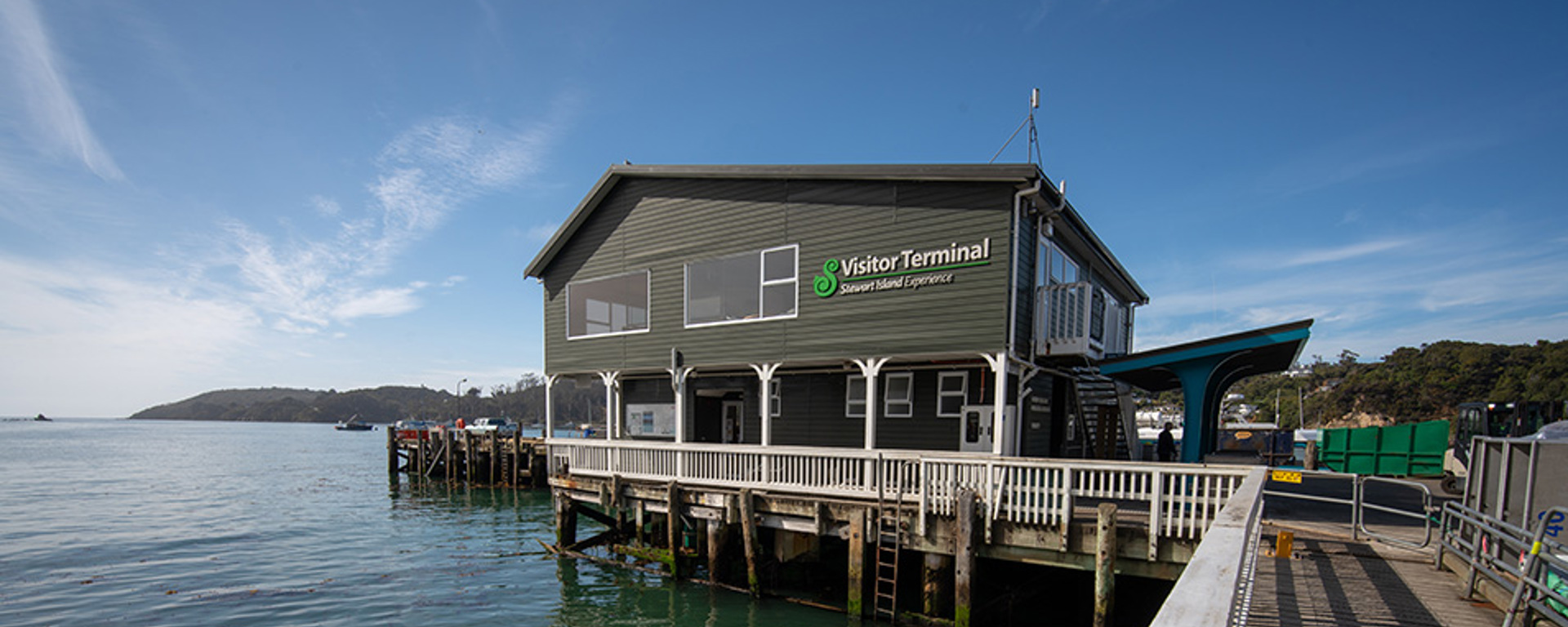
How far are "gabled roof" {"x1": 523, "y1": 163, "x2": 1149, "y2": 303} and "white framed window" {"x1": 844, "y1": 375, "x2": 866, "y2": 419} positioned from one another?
466 cm

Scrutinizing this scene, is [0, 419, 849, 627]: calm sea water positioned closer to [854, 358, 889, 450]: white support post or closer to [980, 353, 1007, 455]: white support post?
[854, 358, 889, 450]: white support post

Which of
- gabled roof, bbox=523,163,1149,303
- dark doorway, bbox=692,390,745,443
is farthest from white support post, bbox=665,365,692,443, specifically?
Answer: gabled roof, bbox=523,163,1149,303

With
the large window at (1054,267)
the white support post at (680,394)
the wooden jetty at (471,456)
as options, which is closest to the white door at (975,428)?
the large window at (1054,267)

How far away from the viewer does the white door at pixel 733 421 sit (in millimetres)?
19000

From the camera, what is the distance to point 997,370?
491 inches

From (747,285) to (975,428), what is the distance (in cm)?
563

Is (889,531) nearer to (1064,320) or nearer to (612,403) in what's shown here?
(1064,320)

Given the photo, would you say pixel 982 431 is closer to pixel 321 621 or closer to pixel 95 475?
pixel 321 621

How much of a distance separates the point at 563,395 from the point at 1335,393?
16432cm

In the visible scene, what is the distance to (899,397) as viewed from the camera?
1568cm

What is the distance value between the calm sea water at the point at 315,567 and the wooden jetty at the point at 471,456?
170 centimetres

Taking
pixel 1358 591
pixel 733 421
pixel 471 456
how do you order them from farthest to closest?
pixel 471 456 → pixel 733 421 → pixel 1358 591

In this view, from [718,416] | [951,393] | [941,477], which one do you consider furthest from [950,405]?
[718,416]

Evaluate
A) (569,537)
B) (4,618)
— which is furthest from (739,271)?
(4,618)
